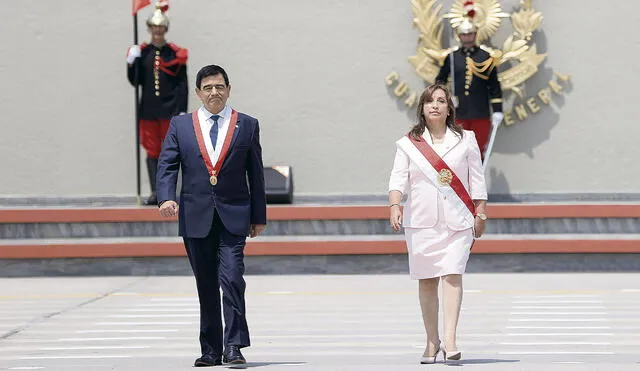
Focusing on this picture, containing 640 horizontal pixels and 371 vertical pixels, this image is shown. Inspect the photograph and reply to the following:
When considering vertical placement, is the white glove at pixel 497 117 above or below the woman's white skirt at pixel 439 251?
above

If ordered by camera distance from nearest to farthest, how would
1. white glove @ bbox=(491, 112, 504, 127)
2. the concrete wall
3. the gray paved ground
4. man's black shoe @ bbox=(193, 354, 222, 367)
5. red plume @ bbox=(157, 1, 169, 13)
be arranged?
man's black shoe @ bbox=(193, 354, 222, 367), the gray paved ground, white glove @ bbox=(491, 112, 504, 127), red plume @ bbox=(157, 1, 169, 13), the concrete wall

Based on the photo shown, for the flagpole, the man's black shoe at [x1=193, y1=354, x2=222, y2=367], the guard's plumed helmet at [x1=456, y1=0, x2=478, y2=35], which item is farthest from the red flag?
the man's black shoe at [x1=193, y1=354, x2=222, y2=367]

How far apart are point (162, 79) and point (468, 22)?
3447 millimetres

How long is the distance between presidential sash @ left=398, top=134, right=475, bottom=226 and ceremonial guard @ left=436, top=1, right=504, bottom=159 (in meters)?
7.72

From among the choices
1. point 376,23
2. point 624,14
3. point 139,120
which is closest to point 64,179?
point 139,120

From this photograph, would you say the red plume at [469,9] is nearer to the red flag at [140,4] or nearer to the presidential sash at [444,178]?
the red flag at [140,4]

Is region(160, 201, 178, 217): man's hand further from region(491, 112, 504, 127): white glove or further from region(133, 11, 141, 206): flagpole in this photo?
region(133, 11, 141, 206): flagpole

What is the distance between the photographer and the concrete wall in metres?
18.2

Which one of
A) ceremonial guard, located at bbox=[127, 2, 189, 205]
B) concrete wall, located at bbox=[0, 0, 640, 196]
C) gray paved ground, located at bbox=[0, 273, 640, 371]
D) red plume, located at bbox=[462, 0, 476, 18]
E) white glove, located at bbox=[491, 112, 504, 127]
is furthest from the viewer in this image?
A: concrete wall, located at bbox=[0, 0, 640, 196]

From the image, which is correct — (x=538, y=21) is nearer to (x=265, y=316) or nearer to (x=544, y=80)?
(x=544, y=80)

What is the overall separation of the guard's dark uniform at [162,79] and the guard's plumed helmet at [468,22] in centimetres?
305

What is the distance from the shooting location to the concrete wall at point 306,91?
59.8 ft

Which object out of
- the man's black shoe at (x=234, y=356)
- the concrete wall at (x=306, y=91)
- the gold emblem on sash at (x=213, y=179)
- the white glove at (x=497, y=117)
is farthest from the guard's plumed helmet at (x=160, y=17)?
the man's black shoe at (x=234, y=356)

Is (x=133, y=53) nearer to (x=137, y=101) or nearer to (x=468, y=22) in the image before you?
(x=137, y=101)
